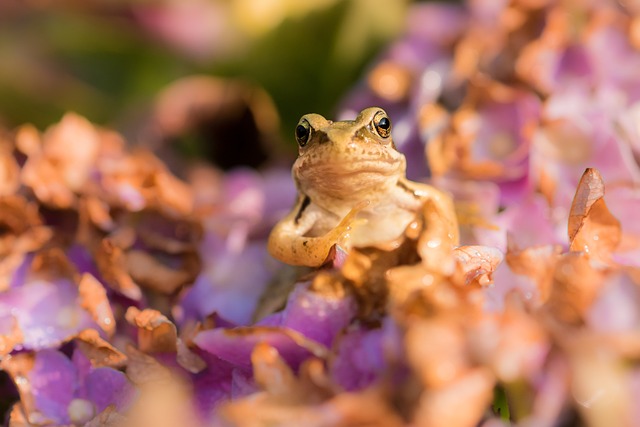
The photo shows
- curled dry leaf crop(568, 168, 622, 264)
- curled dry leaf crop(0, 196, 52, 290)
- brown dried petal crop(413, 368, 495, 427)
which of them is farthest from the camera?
curled dry leaf crop(0, 196, 52, 290)

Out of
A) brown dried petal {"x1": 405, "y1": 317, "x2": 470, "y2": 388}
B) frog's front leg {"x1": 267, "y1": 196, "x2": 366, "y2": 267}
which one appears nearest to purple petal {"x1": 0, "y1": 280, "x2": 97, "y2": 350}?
frog's front leg {"x1": 267, "y1": 196, "x2": 366, "y2": 267}

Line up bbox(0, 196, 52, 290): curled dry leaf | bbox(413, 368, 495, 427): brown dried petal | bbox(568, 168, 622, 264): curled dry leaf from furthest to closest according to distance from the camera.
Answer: bbox(0, 196, 52, 290): curled dry leaf, bbox(568, 168, 622, 264): curled dry leaf, bbox(413, 368, 495, 427): brown dried petal

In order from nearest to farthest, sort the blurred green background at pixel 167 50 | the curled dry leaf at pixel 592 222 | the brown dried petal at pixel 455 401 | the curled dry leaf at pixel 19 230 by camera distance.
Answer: the brown dried petal at pixel 455 401, the curled dry leaf at pixel 592 222, the curled dry leaf at pixel 19 230, the blurred green background at pixel 167 50

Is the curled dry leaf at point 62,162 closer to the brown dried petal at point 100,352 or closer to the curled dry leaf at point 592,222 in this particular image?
the brown dried petal at point 100,352

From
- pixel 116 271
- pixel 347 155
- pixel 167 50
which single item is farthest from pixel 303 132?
pixel 167 50

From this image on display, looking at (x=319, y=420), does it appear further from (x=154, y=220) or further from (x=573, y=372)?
(x=154, y=220)

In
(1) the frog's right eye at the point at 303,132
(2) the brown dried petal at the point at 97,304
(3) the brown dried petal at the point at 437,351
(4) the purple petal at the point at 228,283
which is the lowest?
(4) the purple petal at the point at 228,283

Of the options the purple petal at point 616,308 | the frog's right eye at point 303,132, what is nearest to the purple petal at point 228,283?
the frog's right eye at point 303,132

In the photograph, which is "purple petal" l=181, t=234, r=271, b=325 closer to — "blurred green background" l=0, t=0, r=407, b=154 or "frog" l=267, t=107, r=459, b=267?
"frog" l=267, t=107, r=459, b=267
